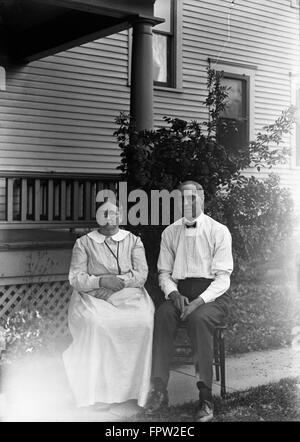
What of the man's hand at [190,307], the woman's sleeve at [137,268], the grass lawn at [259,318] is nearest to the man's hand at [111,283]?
the woman's sleeve at [137,268]

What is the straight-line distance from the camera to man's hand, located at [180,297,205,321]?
473 centimetres

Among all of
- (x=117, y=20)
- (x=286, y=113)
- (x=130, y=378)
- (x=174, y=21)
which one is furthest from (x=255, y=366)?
(x=174, y=21)

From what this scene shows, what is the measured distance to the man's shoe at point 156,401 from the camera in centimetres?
457

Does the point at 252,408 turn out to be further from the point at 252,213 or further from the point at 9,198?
the point at 9,198

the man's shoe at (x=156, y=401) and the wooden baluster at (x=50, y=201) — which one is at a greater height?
the wooden baluster at (x=50, y=201)

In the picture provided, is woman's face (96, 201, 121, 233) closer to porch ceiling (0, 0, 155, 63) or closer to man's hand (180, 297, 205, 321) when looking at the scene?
man's hand (180, 297, 205, 321)

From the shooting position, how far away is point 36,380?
4.99m

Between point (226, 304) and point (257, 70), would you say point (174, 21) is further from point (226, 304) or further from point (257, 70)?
point (226, 304)

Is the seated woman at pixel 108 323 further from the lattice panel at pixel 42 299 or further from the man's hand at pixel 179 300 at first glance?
the lattice panel at pixel 42 299

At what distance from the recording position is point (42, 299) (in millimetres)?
6473

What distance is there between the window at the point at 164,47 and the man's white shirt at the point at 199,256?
21.1 feet

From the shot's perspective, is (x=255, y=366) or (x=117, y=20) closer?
(x=255, y=366)

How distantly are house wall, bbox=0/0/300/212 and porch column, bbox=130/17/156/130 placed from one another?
206 cm

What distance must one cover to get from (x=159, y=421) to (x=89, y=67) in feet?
22.9
